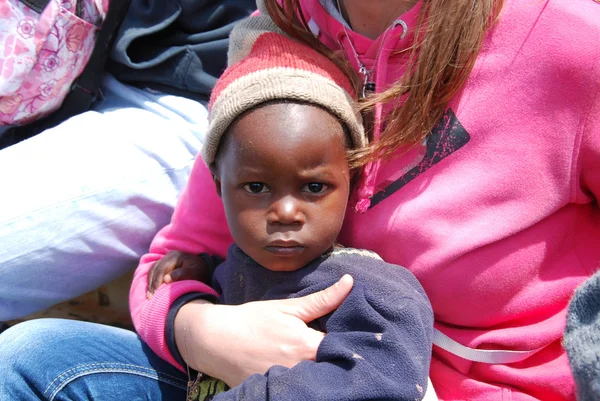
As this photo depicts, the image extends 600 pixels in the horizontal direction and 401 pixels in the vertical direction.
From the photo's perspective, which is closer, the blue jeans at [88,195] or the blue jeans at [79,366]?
the blue jeans at [79,366]

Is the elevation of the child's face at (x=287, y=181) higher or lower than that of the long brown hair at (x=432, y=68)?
lower

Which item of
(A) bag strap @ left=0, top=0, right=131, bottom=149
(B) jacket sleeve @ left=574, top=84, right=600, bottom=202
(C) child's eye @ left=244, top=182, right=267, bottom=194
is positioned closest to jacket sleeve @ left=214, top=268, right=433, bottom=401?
(C) child's eye @ left=244, top=182, right=267, bottom=194

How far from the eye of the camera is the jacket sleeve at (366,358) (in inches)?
39.3

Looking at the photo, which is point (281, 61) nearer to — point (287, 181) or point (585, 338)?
point (287, 181)

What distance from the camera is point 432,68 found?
A: 42.9 inches

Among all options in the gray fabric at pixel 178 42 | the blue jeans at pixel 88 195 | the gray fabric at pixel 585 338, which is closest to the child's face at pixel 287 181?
the gray fabric at pixel 585 338

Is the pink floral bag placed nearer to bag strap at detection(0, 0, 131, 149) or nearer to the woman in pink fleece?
bag strap at detection(0, 0, 131, 149)

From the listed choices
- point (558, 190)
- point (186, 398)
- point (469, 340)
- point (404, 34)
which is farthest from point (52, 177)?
point (558, 190)

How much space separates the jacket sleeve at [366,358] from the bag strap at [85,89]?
1024 millimetres

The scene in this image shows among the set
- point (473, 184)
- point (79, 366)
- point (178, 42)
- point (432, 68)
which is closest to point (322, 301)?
point (473, 184)

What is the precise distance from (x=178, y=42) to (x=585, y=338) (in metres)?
1.32

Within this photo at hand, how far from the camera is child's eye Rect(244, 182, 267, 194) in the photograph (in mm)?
1101

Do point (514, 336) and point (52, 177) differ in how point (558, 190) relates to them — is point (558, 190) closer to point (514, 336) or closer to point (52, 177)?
point (514, 336)

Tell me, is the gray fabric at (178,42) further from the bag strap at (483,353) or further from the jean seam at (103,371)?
the bag strap at (483,353)
